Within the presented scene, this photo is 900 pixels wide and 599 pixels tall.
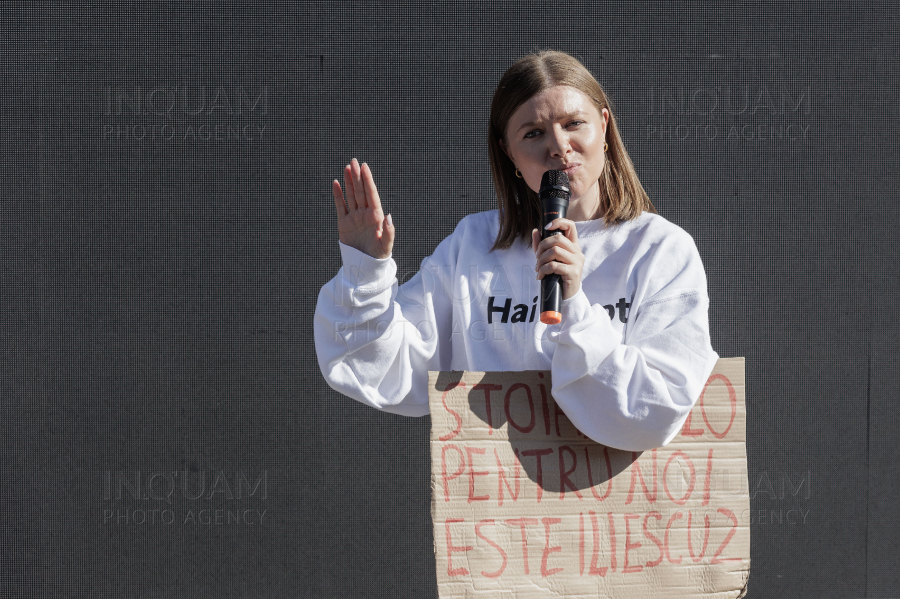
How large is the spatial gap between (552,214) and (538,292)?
0.23m

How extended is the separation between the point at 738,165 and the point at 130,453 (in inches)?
119

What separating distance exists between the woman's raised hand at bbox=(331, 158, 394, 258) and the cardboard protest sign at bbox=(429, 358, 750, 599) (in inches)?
10.7

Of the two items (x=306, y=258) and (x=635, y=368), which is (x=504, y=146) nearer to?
(x=635, y=368)

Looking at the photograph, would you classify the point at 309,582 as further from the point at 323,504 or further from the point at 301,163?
the point at 301,163

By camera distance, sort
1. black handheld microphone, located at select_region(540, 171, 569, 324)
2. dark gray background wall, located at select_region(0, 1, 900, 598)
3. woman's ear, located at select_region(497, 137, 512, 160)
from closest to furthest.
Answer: black handheld microphone, located at select_region(540, 171, 569, 324) → woman's ear, located at select_region(497, 137, 512, 160) → dark gray background wall, located at select_region(0, 1, 900, 598)

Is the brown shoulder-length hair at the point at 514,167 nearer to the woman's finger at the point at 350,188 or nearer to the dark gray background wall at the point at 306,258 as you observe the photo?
the woman's finger at the point at 350,188

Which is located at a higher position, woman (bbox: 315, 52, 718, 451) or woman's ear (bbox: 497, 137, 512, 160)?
woman's ear (bbox: 497, 137, 512, 160)

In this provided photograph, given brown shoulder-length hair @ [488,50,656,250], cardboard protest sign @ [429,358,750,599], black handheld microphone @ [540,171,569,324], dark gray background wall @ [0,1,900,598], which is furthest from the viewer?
dark gray background wall @ [0,1,900,598]

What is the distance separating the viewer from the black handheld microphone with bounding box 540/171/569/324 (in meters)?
1.27

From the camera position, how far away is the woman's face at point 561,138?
150 cm

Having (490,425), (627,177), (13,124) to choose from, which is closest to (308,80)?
(13,124)

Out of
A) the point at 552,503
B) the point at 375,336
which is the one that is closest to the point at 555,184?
the point at 375,336

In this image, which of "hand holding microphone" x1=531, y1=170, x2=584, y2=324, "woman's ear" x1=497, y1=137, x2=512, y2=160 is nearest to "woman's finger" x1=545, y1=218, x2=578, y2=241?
"hand holding microphone" x1=531, y1=170, x2=584, y2=324

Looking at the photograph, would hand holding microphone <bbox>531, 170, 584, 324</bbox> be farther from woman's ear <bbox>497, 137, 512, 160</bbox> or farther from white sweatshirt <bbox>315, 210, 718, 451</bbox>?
woman's ear <bbox>497, 137, 512, 160</bbox>
